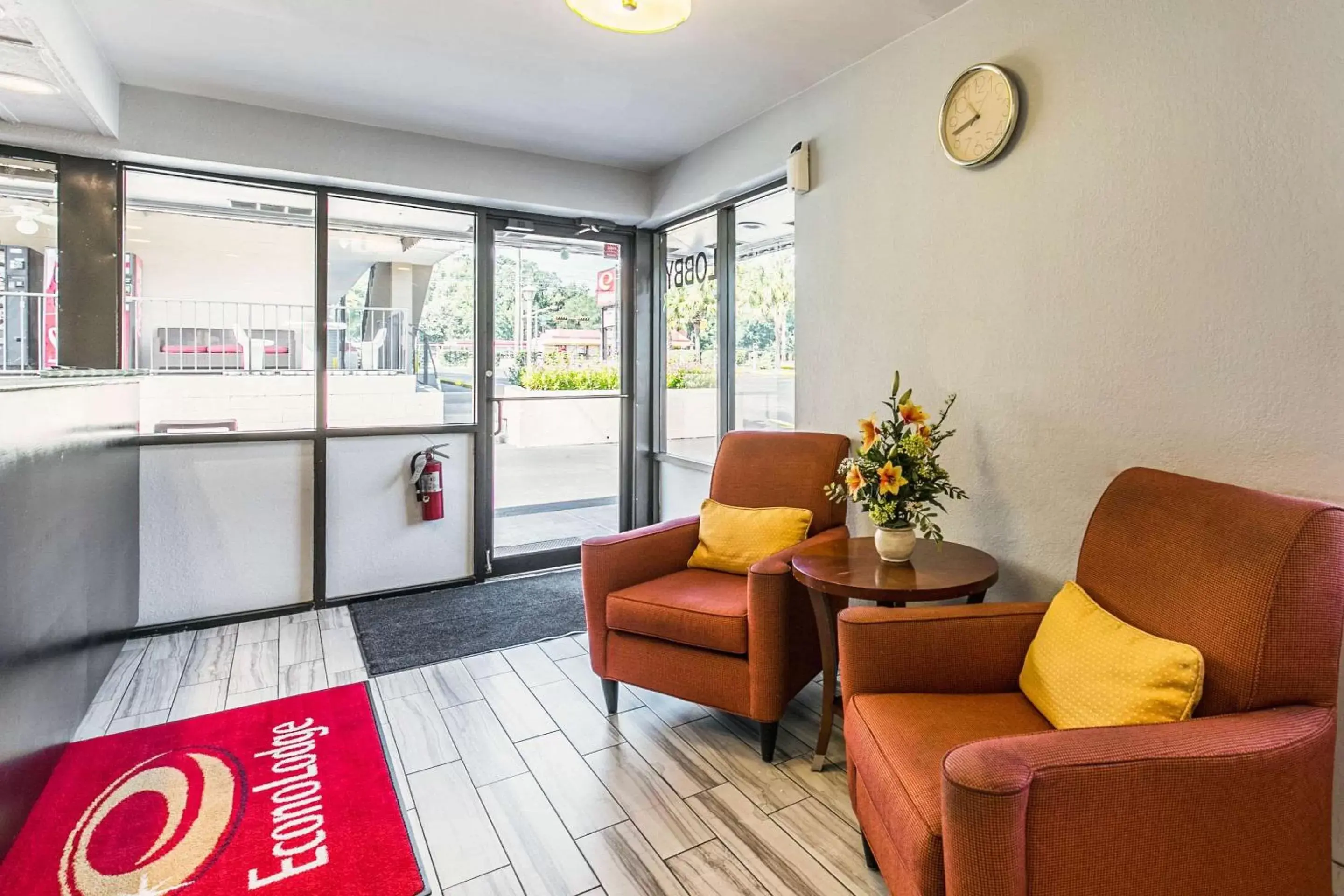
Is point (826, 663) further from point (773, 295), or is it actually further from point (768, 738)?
point (773, 295)

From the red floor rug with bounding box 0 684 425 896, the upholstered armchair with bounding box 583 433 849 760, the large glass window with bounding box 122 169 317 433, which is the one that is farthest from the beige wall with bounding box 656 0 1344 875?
the large glass window with bounding box 122 169 317 433

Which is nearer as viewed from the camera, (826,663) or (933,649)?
(933,649)

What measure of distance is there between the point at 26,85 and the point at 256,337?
51.1 inches

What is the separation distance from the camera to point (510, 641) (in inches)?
132

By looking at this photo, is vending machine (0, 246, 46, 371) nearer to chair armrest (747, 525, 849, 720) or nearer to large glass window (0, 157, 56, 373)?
large glass window (0, 157, 56, 373)

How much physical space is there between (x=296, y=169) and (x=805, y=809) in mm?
3475

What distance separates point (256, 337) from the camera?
11.9 ft

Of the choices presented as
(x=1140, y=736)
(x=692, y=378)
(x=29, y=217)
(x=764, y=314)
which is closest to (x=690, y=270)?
(x=692, y=378)

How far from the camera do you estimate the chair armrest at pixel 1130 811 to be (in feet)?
3.78

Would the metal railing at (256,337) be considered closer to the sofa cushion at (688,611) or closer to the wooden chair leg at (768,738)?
the sofa cushion at (688,611)

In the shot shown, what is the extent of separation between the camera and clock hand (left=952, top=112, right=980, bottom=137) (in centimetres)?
240

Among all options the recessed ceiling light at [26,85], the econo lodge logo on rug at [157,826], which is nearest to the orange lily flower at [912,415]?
the econo lodge logo on rug at [157,826]

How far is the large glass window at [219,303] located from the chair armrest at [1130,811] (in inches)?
141

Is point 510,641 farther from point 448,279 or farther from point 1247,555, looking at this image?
point 1247,555
